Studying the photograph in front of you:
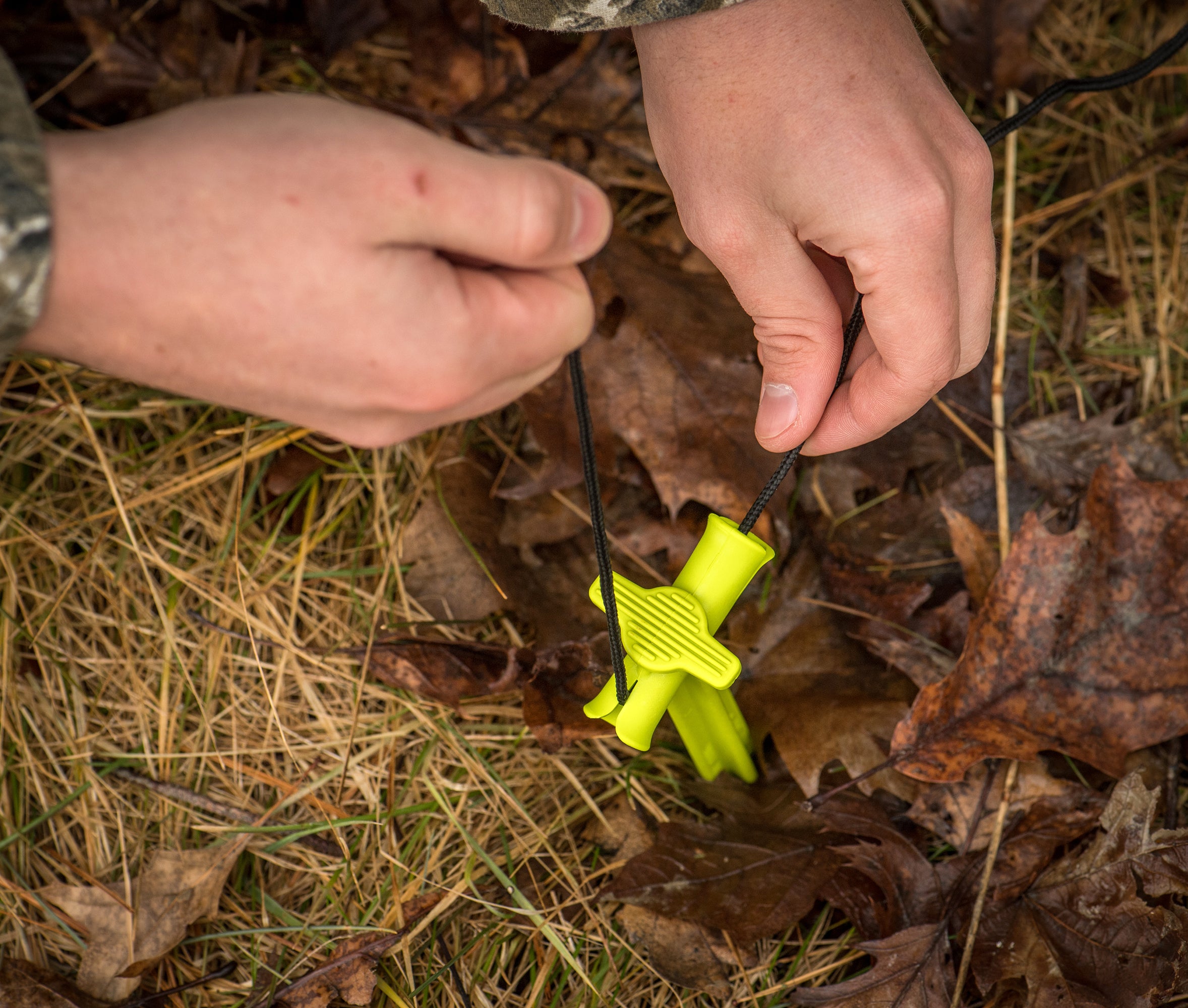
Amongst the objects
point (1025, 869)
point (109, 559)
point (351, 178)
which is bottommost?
point (109, 559)

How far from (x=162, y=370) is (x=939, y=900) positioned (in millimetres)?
1574

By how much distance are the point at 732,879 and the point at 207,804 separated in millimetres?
1109

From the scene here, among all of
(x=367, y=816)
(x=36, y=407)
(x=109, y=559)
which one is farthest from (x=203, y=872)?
(x=36, y=407)

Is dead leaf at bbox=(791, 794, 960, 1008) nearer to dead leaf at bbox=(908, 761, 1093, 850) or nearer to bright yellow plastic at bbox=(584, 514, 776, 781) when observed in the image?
dead leaf at bbox=(908, 761, 1093, 850)

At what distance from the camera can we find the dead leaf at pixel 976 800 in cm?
163

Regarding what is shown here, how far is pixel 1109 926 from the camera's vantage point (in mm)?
1469

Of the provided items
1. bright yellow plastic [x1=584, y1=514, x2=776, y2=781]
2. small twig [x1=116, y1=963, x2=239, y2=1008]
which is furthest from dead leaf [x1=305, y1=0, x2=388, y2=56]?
small twig [x1=116, y1=963, x2=239, y2=1008]

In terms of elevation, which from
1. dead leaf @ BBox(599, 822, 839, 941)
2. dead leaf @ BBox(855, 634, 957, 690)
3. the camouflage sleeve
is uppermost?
the camouflage sleeve

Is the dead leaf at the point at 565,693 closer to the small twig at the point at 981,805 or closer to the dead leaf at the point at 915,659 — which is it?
the dead leaf at the point at 915,659

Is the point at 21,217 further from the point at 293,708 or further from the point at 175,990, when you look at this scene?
the point at 175,990

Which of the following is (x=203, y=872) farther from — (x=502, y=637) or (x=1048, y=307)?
(x=1048, y=307)

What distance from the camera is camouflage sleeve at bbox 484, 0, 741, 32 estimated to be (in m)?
1.22

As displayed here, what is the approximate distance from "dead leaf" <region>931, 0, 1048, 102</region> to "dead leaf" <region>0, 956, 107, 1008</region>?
9.47 ft

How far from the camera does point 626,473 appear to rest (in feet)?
6.45
